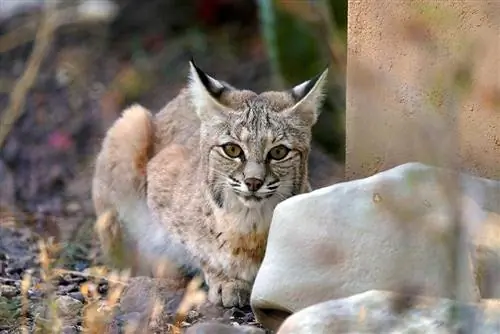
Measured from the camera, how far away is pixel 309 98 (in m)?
5.25

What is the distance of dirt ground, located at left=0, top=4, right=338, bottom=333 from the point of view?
6.12 metres

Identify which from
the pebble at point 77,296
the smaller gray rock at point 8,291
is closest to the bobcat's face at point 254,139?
the pebble at point 77,296

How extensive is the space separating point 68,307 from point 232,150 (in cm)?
94

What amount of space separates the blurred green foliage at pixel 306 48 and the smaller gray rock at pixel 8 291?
3.42m

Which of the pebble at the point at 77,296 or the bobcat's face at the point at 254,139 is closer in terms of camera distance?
the bobcat's face at the point at 254,139

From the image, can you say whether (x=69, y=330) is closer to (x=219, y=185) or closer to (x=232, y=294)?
(x=232, y=294)

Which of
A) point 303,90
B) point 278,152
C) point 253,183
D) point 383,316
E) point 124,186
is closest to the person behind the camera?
point 383,316

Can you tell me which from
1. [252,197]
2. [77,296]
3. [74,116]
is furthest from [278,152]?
[74,116]

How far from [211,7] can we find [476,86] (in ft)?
21.6

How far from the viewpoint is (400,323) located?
3787mm

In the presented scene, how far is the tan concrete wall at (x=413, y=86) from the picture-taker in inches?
183

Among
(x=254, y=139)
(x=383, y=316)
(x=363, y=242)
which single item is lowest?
(x=383, y=316)

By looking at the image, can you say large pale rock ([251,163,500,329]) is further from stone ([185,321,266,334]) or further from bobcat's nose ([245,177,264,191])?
bobcat's nose ([245,177,264,191])

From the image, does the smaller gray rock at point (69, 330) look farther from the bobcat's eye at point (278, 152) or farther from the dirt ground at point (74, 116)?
the bobcat's eye at point (278, 152)
